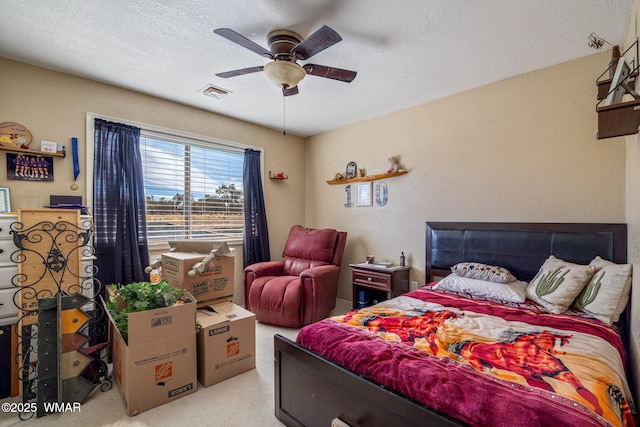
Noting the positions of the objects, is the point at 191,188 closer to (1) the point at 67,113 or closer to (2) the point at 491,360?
(1) the point at 67,113

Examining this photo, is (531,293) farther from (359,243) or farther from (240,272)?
(240,272)

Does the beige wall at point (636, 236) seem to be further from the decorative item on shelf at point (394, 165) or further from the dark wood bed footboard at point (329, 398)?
the decorative item on shelf at point (394, 165)

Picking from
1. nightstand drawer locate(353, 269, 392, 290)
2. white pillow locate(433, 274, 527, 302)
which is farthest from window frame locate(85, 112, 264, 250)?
white pillow locate(433, 274, 527, 302)

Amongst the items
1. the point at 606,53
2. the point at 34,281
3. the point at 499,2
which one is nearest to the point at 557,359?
the point at 499,2

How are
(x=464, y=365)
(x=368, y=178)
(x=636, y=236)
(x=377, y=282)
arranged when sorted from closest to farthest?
1. (x=464, y=365)
2. (x=636, y=236)
3. (x=377, y=282)
4. (x=368, y=178)

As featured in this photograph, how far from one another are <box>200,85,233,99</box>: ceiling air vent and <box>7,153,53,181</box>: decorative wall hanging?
4.93ft

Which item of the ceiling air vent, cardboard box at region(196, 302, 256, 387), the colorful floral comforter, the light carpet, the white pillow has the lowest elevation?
the light carpet

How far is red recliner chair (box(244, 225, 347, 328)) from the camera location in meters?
3.14

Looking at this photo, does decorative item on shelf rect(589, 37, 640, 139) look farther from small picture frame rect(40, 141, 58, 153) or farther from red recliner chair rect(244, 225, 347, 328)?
small picture frame rect(40, 141, 58, 153)

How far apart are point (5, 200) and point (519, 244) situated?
435 centimetres

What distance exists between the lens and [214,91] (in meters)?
3.02

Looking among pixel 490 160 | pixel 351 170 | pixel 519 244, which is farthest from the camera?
pixel 351 170

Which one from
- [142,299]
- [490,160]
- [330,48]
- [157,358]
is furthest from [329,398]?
[490,160]

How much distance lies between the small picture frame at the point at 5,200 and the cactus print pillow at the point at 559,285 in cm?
416
